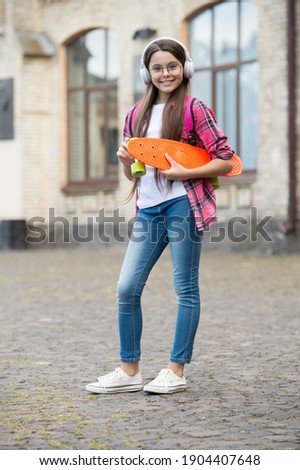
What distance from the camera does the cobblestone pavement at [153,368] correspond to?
4578mm

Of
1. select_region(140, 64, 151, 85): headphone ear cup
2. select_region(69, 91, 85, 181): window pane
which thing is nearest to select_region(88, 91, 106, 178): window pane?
select_region(69, 91, 85, 181): window pane

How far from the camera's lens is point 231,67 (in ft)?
63.3

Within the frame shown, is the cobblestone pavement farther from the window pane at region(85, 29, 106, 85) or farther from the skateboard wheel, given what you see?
the window pane at region(85, 29, 106, 85)

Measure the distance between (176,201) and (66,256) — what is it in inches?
562

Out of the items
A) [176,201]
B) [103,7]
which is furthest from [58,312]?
[103,7]

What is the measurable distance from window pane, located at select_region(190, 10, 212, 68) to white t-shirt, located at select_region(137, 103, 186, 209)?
1426 cm

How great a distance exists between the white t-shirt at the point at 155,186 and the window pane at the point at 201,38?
1426cm

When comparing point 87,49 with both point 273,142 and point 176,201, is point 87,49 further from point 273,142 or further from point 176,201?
point 176,201

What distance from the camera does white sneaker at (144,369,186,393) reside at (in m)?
5.60

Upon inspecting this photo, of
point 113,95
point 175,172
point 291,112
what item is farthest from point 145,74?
point 113,95

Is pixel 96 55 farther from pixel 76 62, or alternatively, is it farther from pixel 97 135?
pixel 97 135

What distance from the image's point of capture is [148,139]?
550 centimetres

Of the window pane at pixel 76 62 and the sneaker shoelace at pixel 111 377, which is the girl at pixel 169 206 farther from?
the window pane at pixel 76 62

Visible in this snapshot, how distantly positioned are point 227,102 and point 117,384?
46.7 ft
